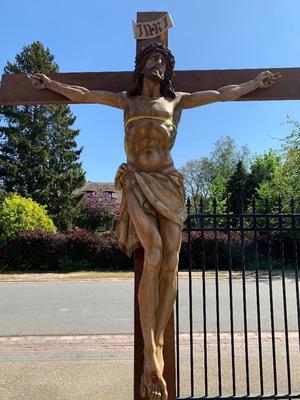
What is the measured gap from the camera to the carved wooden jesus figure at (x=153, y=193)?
320 centimetres

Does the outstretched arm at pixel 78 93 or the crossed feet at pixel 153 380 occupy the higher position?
the outstretched arm at pixel 78 93

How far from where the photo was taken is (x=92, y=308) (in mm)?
10086

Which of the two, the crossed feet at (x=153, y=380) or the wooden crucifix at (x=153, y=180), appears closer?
the crossed feet at (x=153, y=380)

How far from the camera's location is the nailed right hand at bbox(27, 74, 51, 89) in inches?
155

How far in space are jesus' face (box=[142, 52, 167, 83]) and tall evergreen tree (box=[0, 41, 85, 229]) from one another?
2908cm

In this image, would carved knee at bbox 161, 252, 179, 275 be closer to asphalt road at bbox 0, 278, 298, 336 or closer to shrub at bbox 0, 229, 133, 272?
asphalt road at bbox 0, 278, 298, 336

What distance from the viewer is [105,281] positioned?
50.7ft

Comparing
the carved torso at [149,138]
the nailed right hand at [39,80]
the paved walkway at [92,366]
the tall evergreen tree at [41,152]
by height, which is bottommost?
the paved walkway at [92,366]

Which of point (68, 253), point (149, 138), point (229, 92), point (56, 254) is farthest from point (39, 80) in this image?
point (68, 253)

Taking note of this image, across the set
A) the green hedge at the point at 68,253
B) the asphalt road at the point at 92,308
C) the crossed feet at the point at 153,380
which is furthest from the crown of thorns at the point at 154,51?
the green hedge at the point at 68,253

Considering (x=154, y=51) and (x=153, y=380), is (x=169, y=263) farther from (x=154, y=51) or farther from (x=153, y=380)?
(x=154, y=51)

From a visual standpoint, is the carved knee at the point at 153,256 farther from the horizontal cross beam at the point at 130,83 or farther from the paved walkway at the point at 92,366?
the paved walkway at the point at 92,366

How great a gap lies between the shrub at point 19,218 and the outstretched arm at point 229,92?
18361 mm

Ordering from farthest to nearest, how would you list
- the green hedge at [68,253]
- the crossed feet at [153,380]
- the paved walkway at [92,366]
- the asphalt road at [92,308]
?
the green hedge at [68,253] → the asphalt road at [92,308] → the paved walkway at [92,366] → the crossed feet at [153,380]
